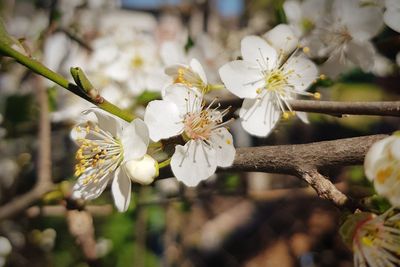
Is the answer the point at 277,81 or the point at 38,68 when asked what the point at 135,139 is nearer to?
the point at 38,68

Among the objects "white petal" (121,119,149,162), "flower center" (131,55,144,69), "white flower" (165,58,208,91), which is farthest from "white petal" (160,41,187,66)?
"white petal" (121,119,149,162)

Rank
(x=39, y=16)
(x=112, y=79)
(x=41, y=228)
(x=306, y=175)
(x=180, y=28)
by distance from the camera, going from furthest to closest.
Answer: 1. (x=180, y=28)
2. (x=39, y=16)
3. (x=41, y=228)
4. (x=112, y=79)
5. (x=306, y=175)

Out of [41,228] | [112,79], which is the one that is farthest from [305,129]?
[41,228]

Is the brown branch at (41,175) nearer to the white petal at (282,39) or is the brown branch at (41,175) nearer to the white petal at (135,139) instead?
the white petal at (135,139)

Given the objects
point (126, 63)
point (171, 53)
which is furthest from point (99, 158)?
point (126, 63)

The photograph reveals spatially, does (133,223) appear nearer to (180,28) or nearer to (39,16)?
(39,16)

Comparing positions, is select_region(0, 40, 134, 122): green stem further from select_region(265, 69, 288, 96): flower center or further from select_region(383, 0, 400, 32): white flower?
select_region(383, 0, 400, 32): white flower
